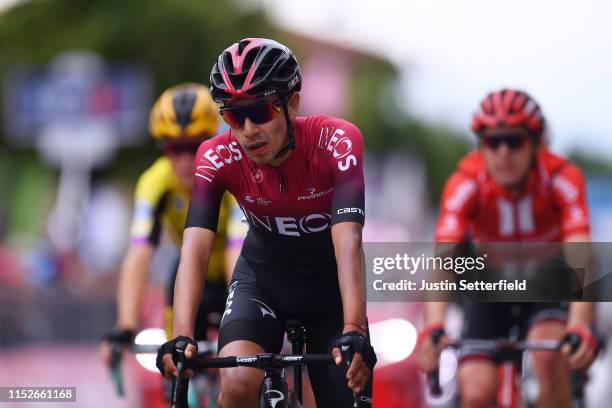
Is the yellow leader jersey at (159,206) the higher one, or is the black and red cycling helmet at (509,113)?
the black and red cycling helmet at (509,113)

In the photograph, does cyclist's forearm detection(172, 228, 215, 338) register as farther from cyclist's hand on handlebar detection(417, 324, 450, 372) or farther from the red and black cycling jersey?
cyclist's hand on handlebar detection(417, 324, 450, 372)

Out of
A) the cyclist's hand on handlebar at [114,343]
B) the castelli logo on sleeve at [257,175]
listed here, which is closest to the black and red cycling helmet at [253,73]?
the castelli logo on sleeve at [257,175]

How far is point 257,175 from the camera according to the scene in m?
5.93

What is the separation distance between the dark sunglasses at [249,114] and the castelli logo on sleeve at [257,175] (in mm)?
411

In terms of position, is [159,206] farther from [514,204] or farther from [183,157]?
[514,204]

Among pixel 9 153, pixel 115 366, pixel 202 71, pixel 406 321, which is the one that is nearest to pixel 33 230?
pixel 9 153

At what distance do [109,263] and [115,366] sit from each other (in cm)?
3028

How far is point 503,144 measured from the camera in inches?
321

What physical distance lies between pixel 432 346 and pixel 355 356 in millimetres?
2672

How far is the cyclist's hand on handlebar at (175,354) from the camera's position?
5.24 meters

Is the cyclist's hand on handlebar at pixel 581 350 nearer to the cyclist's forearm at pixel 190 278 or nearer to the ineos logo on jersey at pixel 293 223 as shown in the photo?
the ineos logo on jersey at pixel 293 223

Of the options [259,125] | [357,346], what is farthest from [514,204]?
[357,346]

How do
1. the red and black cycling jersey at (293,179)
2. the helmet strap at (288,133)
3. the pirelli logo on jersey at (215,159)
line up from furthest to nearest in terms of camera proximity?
the pirelli logo on jersey at (215,159), the red and black cycling jersey at (293,179), the helmet strap at (288,133)

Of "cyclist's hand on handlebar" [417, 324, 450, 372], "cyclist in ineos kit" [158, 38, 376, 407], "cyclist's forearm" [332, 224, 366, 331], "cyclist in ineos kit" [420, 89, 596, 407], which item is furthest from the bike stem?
"cyclist in ineos kit" [420, 89, 596, 407]
